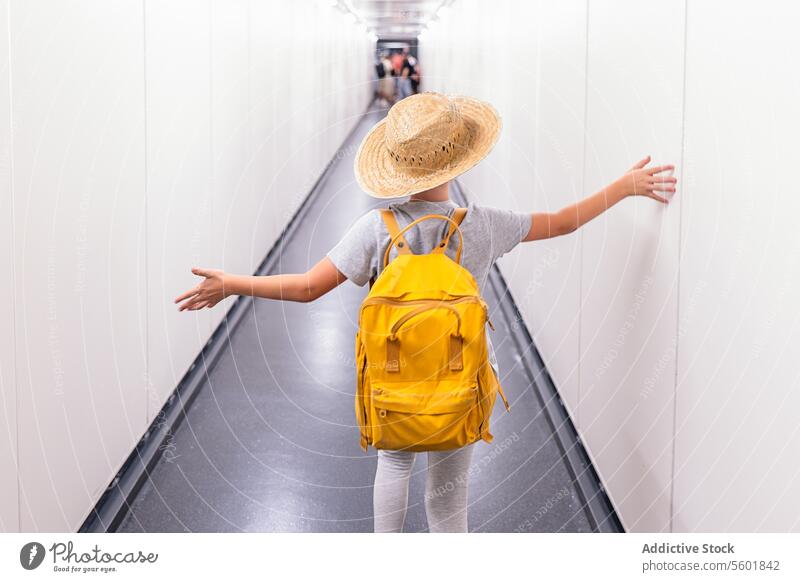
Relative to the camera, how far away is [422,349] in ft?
5.40

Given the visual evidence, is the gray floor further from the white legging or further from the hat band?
the hat band

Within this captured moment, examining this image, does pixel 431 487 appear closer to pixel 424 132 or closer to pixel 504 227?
pixel 504 227

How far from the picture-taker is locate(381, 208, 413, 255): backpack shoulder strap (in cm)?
168

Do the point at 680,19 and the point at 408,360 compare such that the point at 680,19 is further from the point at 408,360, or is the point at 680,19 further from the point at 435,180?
the point at 408,360

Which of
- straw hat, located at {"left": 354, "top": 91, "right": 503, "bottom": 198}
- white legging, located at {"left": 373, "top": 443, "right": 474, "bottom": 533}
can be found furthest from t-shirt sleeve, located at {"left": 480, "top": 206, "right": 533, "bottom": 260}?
white legging, located at {"left": 373, "top": 443, "right": 474, "bottom": 533}

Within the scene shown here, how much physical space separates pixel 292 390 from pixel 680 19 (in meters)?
2.02

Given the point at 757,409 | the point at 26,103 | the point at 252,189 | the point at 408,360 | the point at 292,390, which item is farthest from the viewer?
the point at 252,189

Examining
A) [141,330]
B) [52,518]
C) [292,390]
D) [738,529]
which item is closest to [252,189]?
[292,390]

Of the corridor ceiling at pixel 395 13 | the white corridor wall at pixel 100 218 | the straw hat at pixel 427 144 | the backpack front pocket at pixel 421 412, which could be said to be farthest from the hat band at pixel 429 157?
the corridor ceiling at pixel 395 13

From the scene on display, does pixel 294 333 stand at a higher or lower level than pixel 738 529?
lower

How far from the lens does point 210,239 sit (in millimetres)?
3865

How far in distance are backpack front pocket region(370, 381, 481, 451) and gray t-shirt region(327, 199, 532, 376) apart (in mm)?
140

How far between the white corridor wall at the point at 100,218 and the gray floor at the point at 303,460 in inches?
6.2
